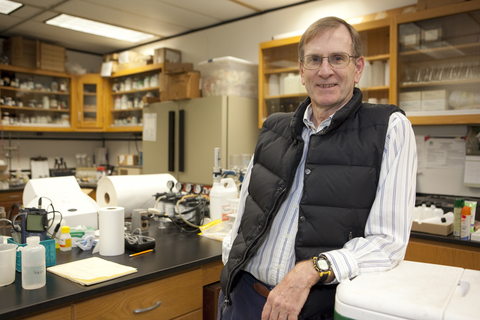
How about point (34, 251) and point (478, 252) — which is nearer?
point (34, 251)

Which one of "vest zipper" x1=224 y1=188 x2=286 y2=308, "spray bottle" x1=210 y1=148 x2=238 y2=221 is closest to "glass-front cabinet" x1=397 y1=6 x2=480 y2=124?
"spray bottle" x1=210 y1=148 x2=238 y2=221

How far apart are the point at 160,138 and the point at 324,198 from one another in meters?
3.53

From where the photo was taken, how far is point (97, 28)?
4.70 m

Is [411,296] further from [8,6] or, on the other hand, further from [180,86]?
[8,6]

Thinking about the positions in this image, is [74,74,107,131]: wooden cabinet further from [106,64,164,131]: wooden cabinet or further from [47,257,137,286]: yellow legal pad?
[47,257,137,286]: yellow legal pad

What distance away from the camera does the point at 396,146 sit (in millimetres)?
1038

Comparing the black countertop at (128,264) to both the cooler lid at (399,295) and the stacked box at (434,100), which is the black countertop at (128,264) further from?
the stacked box at (434,100)

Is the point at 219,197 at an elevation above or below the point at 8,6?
below

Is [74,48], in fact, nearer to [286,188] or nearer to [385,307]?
[286,188]

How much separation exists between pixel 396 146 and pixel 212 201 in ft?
4.76

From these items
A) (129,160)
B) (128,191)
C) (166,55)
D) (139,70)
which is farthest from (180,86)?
(128,191)

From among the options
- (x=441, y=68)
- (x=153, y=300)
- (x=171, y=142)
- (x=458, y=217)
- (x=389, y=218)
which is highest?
(x=441, y=68)

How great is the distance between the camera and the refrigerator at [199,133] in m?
3.81

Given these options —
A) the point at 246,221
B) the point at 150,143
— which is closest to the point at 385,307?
the point at 246,221
